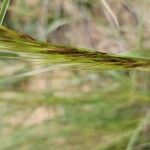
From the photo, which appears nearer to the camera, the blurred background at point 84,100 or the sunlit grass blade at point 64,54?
the sunlit grass blade at point 64,54

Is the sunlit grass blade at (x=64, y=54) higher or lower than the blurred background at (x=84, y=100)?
lower

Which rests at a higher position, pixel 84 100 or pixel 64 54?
pixel 84 100

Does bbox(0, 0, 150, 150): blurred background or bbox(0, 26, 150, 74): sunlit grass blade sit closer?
bbox(0, 26, 150, 74): sunlit grass blade

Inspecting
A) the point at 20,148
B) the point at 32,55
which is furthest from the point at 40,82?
the point at 32,55

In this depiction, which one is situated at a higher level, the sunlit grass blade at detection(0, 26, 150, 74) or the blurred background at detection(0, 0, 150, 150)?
Result: the blurred background at detection(0, 0, 150, 150)

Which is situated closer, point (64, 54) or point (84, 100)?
point (64, 54)

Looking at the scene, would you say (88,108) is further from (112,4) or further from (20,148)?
(112,4)

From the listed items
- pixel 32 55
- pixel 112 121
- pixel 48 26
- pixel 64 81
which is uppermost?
pixel 48 26

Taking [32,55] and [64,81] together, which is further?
[64,81]
